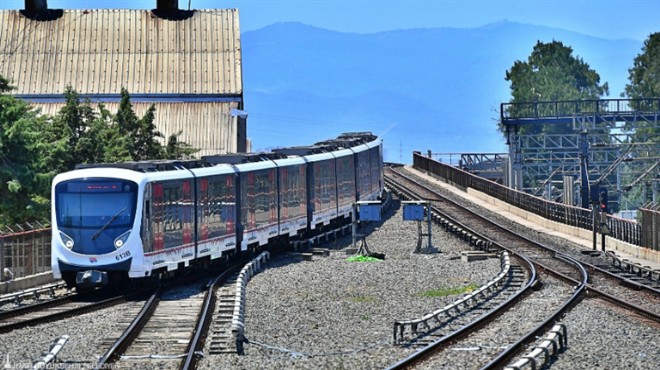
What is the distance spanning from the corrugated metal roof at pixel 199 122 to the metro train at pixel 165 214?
73.2ft

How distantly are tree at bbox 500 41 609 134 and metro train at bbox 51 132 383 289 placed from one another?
8747 centimetres

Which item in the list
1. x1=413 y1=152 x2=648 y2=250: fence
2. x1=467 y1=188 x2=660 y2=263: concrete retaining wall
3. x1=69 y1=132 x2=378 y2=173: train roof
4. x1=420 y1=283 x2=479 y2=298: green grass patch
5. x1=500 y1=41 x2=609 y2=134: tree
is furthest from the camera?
x1=500 y1=41 x2=609 y2=134: tree

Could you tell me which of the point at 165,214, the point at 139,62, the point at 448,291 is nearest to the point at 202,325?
the point at 165,214

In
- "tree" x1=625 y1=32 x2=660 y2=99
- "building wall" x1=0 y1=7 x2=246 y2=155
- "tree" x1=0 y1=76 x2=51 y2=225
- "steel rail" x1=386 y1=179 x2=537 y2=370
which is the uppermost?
"tree" x1=625 y1=32 x2=660 y2=99

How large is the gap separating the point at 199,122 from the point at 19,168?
2517 centimetres

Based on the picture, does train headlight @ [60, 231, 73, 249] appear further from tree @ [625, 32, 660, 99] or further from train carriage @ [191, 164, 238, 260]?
tree @ [625, 32, 660, 99]

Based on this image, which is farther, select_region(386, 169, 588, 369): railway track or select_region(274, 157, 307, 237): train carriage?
select_region(274, 157, 307, 237): train carriage

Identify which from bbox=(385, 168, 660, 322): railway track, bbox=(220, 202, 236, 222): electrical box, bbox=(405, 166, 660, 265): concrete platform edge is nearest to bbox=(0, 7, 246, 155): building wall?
bbox=(385, 168, 660, 322): railway track

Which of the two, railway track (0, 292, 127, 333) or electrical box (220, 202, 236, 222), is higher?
electrical box (220, 202, 236, 222)

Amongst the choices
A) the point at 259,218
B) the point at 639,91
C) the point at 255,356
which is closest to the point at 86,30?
the point at 259,218

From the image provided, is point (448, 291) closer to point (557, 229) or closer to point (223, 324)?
point (223, 324)

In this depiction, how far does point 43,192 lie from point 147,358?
21.0 metres

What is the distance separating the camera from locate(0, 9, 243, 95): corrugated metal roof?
216 ft

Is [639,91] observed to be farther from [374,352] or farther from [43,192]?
[374,352]
